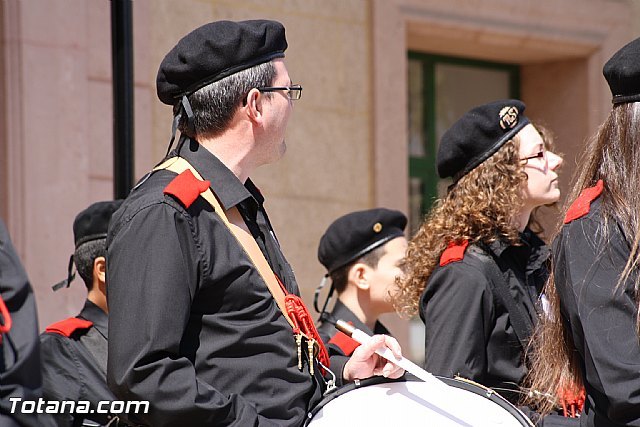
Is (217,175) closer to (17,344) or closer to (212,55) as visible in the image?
(212,55)

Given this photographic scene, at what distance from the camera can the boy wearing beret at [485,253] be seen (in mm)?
4160

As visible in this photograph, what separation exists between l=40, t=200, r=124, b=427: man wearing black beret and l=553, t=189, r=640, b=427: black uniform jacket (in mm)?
1734

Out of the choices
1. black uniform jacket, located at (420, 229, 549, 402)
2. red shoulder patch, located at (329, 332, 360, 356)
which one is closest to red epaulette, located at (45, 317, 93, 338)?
red shoulder patch, located at (329, 332, 360, 356)

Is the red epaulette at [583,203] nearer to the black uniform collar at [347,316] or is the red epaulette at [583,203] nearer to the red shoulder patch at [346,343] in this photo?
the red shoulder patch at [346,343]

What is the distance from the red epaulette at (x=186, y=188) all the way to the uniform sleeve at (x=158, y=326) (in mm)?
49

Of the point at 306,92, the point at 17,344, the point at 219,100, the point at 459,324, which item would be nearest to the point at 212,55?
the point at 219,100

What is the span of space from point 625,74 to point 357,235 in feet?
9.43

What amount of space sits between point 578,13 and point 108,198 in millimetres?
3680

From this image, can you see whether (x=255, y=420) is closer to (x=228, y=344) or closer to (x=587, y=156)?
(x=228, y=344)

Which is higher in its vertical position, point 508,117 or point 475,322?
point 508,117

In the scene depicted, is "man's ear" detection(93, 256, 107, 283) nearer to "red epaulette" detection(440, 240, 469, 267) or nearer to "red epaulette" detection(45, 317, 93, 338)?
"red epaulette" detection(45, 317, 93, 338)

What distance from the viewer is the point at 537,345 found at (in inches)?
145

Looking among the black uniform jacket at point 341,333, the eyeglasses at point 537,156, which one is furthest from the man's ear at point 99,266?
the eyeglasses at point 537,156

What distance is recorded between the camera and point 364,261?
6.12m
